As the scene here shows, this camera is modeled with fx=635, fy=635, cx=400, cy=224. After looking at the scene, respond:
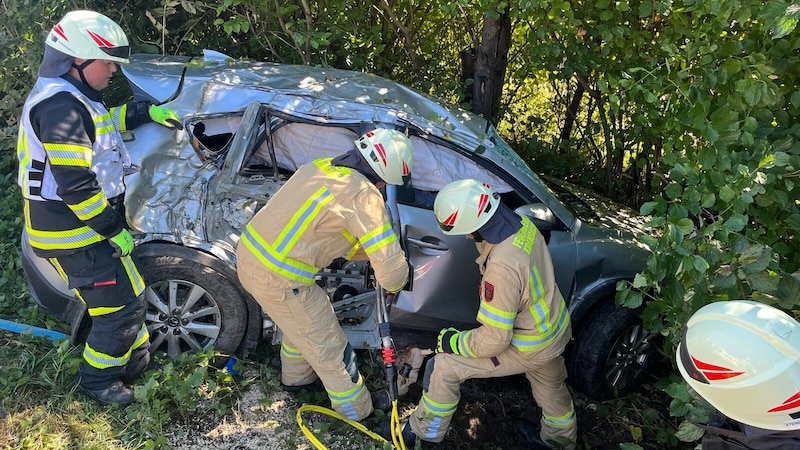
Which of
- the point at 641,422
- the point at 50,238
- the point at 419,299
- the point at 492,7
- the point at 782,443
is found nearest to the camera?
the point at 782,443

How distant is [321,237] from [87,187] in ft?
3.84

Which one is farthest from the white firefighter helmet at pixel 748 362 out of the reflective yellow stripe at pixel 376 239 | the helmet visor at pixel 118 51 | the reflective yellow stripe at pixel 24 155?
the reflective yellow stripe at pixel 24 155

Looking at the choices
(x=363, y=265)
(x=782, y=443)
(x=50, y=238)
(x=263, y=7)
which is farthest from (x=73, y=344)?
(x=782, y=443)

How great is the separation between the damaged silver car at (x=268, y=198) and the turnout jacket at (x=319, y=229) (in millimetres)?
454

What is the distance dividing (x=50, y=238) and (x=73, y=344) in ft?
3.00

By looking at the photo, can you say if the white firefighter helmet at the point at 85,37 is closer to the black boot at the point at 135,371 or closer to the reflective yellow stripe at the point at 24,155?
the reflective yellow stripe at the point at 24,155

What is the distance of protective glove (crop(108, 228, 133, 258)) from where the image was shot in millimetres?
3312

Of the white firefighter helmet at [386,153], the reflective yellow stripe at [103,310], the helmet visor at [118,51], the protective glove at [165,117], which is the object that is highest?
the helmet visor at [118,51]

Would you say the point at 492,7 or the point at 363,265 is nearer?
the point at 363,265

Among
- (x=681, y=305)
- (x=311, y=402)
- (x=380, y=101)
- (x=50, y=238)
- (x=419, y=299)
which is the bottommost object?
(x=311, y=402)

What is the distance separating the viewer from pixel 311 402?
12.9 ft

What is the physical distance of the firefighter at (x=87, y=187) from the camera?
310 cm

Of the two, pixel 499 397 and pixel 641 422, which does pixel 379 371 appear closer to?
pixel 499 397

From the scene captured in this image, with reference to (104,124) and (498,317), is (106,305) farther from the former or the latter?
(498,317)
